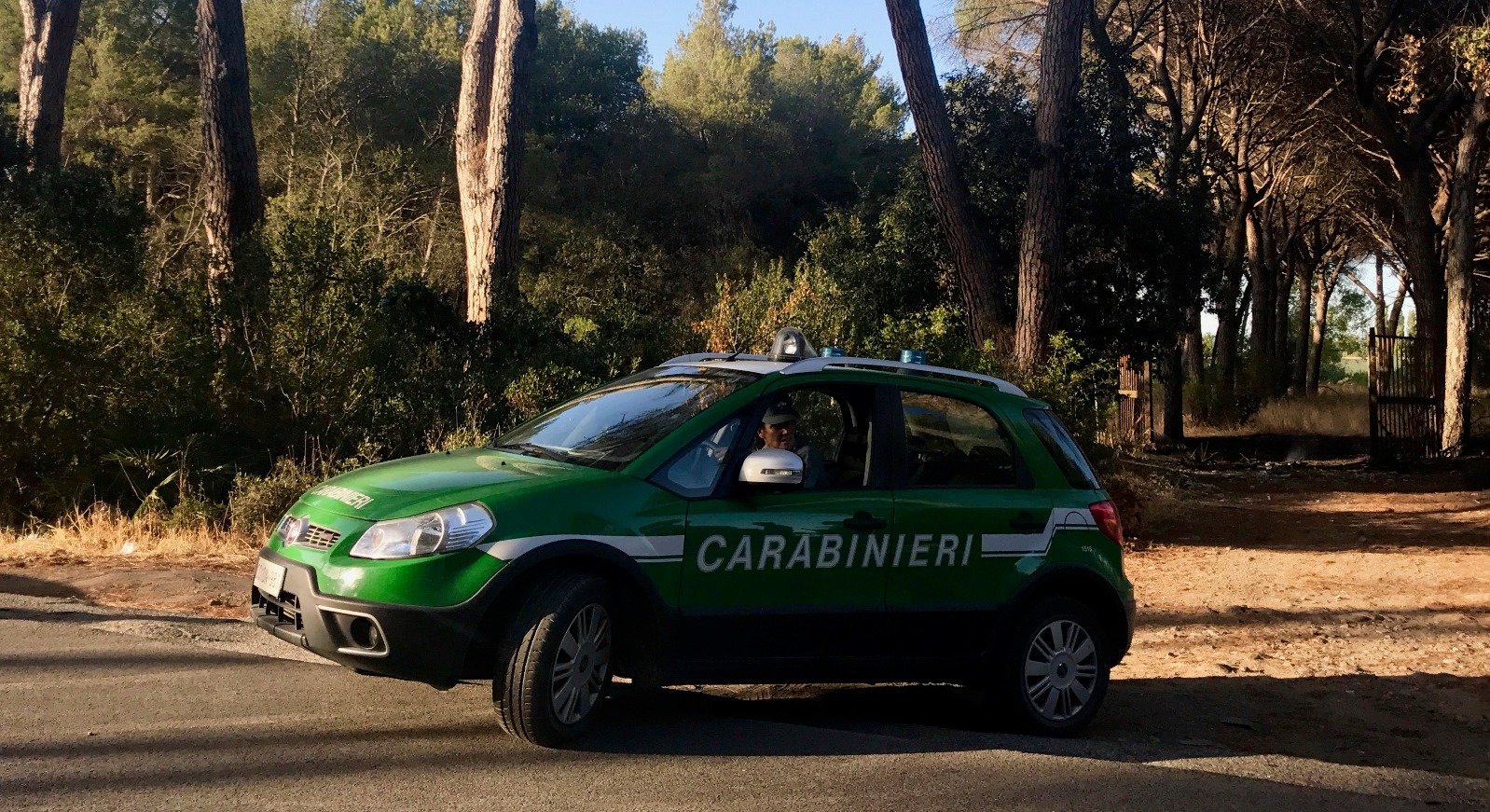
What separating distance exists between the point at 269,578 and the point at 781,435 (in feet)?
7.54

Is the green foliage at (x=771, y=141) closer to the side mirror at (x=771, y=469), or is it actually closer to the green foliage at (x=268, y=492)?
the green foliage at (x=268, y=492)

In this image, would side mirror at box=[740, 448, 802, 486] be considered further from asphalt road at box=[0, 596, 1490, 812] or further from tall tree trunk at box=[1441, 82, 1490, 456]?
tall tree trunk at box=[1441, 82, 1490, 456]

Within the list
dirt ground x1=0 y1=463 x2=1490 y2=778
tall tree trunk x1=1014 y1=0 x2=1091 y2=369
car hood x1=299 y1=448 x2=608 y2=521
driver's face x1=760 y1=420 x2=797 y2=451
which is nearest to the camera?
car hood x1=299 y1=448 x2=608 y2=521

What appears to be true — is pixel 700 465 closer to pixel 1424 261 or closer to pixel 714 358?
pixel 714 358

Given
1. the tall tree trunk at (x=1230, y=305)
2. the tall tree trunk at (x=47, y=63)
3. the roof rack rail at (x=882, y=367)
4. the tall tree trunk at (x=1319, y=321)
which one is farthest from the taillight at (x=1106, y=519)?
the tall tree trunk at (x=1319, y=321)

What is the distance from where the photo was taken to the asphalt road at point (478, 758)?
4660 mm

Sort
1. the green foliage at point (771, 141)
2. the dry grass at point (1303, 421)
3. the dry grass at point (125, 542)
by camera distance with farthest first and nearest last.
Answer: the green foliage at point (771, 141)
the dry grass at point (1303, 421)
the dry grass at point (125, 542)

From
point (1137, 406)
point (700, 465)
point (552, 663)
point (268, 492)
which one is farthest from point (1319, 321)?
point (552, 663)

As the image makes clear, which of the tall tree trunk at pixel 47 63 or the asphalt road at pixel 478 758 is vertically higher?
the tall tree trunk at pixel 47 63

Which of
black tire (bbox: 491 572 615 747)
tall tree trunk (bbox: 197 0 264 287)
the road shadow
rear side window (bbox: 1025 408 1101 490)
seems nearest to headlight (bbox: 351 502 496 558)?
black tire (bbox: 491 572 615 747)

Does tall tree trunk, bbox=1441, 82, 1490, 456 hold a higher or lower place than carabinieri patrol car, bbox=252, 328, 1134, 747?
higher

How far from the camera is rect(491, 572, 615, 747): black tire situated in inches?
201

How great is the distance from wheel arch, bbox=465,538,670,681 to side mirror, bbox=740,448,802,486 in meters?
0.59

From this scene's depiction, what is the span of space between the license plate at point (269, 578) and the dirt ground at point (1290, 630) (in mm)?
2858
